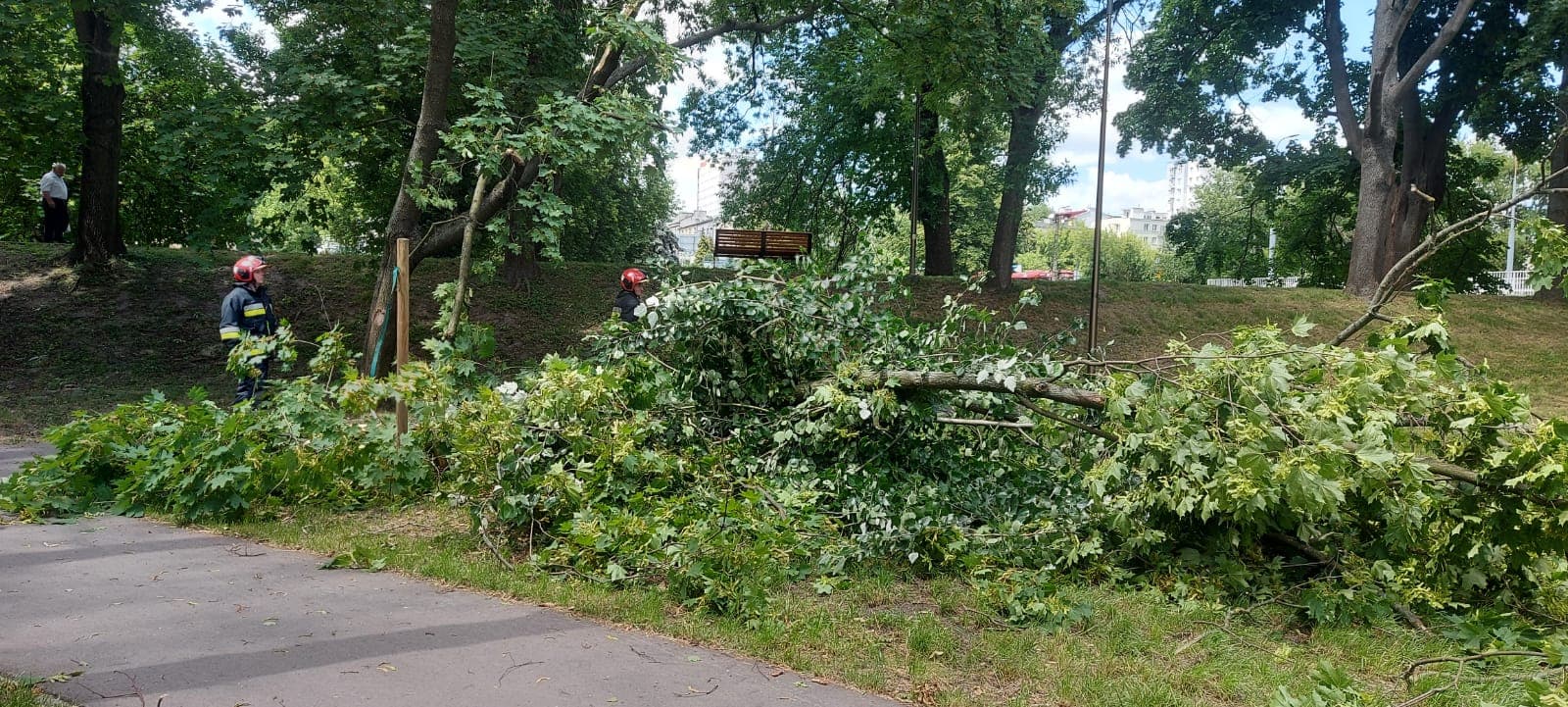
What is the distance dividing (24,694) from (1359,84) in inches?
1048

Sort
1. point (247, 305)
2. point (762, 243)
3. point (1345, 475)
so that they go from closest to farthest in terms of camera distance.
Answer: point (1345, 475) < point (247, 305) < point (762, 243)

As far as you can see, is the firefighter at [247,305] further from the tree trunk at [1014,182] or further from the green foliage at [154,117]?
the tree trunk at [1014,182]

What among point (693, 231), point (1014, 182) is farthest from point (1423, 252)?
point (693, 231)

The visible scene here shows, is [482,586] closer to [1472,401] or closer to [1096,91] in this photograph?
[1472,401]

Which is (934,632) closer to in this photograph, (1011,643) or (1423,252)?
(1011,643)

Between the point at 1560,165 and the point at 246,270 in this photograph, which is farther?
the point at 1560,165

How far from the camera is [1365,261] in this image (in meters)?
19.2

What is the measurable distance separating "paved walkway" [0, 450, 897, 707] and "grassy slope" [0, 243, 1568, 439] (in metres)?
6.04

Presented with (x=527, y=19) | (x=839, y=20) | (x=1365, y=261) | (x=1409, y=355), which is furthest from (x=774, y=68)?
(x=1409, y=355)

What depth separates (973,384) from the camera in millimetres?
5309

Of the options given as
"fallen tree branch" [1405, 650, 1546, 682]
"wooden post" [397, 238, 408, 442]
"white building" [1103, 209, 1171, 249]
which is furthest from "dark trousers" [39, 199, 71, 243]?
"white building" [1103, 209, 1171, 249]

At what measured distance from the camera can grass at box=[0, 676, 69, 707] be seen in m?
2.94

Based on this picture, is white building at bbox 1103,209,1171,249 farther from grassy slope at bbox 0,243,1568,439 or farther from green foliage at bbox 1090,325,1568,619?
green foliage at bbox 1090,325,1568,619

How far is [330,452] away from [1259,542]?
18.3 feet
